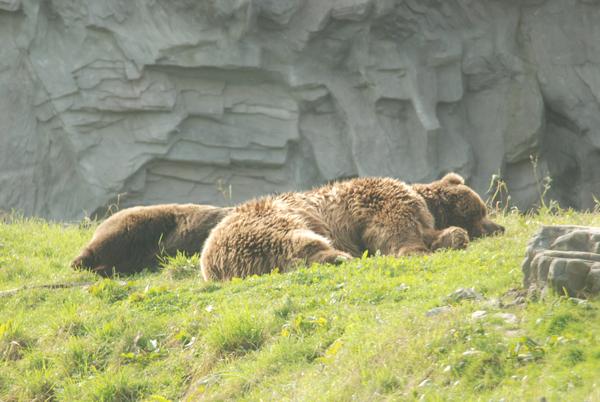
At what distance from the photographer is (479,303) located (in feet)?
18.0

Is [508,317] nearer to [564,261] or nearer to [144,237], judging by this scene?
[564,261]

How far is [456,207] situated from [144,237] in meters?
3.28

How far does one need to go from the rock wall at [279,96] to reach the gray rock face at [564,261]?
15426 mm

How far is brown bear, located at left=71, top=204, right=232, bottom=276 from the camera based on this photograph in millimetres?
9617

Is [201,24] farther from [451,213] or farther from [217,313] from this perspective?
[217,313]

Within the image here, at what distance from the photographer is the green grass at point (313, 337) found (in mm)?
4738

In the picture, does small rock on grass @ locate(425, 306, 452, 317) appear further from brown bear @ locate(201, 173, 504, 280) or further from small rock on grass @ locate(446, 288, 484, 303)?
brown bear @ locate(201, 173, 504, 280)

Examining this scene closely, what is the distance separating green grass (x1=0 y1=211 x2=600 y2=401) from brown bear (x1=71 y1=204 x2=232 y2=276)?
990mm

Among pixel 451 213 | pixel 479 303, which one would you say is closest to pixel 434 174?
pixel 451 213

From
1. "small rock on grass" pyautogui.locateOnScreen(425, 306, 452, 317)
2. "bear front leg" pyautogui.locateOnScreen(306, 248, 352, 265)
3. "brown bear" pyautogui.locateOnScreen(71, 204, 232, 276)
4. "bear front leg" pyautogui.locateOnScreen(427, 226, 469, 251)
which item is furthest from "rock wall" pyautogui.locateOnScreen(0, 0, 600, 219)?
"small rock on grass" pyautogui.locateOnScreen(425, 306, 452, 317)

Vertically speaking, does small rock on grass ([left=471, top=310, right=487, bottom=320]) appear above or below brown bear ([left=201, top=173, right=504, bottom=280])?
above

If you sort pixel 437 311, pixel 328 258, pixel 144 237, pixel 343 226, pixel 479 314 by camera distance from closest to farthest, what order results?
pixel 479 314 < pixel 437 311 < pixel 328 258 < pixel 343 226 < pixel 144 237

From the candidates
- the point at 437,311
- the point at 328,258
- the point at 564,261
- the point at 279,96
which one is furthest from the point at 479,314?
the point at 279,96

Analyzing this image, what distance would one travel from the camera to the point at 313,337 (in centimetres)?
594
